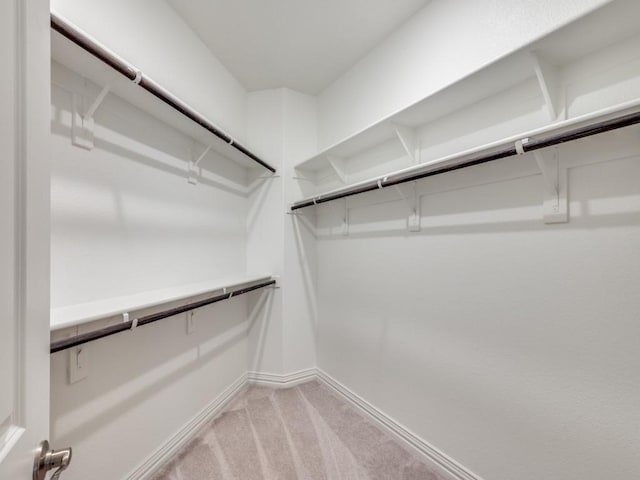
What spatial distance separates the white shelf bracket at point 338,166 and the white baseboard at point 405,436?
165 cm

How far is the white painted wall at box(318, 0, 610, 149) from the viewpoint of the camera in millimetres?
1240

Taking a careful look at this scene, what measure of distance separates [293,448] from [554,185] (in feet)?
6.34

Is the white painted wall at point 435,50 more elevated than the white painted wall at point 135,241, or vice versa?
the white painted wall at point 435,50

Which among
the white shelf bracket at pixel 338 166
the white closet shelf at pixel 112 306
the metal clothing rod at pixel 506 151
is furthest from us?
the white shelf bracket at pixel 338 166

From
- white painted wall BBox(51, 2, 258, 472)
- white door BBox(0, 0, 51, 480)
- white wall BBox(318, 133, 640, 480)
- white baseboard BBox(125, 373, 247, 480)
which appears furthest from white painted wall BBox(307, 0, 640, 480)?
white door BBox(0, 0, 51, 480)

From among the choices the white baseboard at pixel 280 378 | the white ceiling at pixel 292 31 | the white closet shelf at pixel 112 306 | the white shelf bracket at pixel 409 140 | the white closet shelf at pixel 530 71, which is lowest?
the white baseboard at pixel 280 378

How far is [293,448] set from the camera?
1.73 meters

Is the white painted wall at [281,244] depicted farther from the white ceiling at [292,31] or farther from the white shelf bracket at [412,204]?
the white shelf bracket at [412,204]

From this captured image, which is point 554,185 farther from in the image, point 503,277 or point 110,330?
point 110,330

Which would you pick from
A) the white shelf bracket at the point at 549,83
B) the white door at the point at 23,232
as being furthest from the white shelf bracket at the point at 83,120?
the white shelf bracket at the point at 549,83

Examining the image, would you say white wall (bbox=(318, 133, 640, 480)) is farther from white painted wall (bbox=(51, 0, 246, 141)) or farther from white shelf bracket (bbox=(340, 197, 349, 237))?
white painted wall (bbox=(51, 0, 246, 141))

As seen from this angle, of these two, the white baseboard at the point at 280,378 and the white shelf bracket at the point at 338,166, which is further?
the white baseboard at the point at 280,378

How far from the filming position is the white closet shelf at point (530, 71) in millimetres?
946

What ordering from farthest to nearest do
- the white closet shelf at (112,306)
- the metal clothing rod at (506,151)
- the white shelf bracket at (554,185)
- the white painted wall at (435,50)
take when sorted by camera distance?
the white painted wall at (435,50)
the white shelf bracket at (554,185)
the white closet shelf at (112,306)
the metal clothing rod at (506,151)
